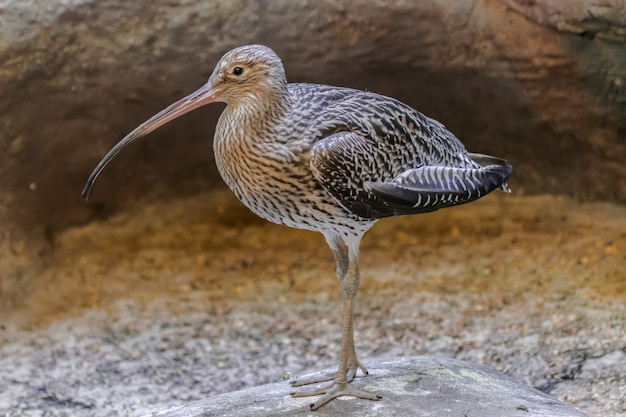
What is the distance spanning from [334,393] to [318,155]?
1.13 meters

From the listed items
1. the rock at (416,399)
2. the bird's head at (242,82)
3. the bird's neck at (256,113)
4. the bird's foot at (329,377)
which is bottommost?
the rock at (416,399)

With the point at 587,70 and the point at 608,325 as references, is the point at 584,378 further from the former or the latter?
the point at 587,70

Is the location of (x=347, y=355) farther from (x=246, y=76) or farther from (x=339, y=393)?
(x=246, y=76)

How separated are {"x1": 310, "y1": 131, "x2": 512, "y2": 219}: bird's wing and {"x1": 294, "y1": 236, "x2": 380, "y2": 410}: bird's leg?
35 cm

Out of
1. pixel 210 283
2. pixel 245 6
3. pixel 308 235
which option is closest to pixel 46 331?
pixel 210 283

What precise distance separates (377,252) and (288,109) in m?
2.78

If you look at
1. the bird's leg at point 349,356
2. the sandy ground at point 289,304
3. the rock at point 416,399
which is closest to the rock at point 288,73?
the sandy ground at point 289,304

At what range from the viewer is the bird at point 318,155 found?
12.7 feet

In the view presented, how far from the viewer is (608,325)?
5.45m

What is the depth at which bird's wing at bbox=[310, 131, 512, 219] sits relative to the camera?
3.84 meters

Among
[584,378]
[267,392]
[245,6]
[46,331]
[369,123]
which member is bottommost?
[584,378]

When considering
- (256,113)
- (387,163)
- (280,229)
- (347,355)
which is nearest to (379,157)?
(387,163)

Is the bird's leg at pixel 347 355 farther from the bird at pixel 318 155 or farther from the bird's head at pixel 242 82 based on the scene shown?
the bird's head at pixel 242 82

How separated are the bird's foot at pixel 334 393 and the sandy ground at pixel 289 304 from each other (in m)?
1.14
